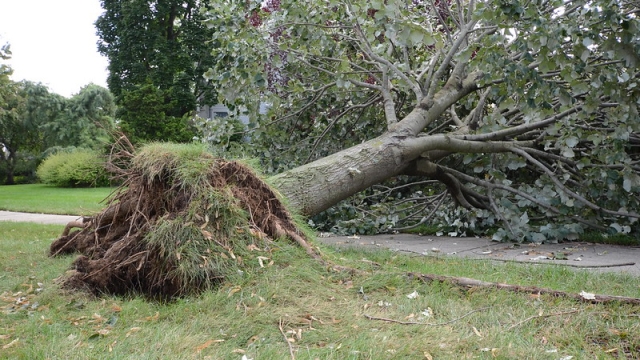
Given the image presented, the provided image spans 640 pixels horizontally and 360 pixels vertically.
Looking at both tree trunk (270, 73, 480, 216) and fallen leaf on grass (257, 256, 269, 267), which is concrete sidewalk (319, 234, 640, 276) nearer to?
tree trunk (270, 73, 480, 216)

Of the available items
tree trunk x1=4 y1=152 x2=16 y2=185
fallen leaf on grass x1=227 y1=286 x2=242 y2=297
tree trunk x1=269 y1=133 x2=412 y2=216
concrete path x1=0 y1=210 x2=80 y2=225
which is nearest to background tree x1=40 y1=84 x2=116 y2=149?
tree trunk x1=4 y1=152 x2=16 y2=185

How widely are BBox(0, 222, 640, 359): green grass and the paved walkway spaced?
0.58 metres

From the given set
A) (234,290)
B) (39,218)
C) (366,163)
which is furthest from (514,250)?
(39,218)

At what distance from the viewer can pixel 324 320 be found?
2.63 meters

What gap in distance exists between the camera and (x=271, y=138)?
21.9 feet

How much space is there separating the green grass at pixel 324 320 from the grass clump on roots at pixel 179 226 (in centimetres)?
13

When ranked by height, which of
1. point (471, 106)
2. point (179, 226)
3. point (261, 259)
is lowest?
point (261, 259)

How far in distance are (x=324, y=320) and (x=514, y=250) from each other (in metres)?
2.76

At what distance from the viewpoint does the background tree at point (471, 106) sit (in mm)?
4121

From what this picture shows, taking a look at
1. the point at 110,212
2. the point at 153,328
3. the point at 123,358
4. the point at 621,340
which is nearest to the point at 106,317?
the point at 153,328

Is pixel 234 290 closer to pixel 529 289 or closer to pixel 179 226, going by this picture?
pixel 179 226

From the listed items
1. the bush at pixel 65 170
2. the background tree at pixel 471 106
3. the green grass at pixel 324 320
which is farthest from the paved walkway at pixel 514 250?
the bush at pixel 65 170

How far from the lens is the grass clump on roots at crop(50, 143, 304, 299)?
124 inches

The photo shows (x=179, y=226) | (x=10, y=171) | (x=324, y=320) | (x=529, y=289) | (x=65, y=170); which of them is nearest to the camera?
(x=324, y=320)
